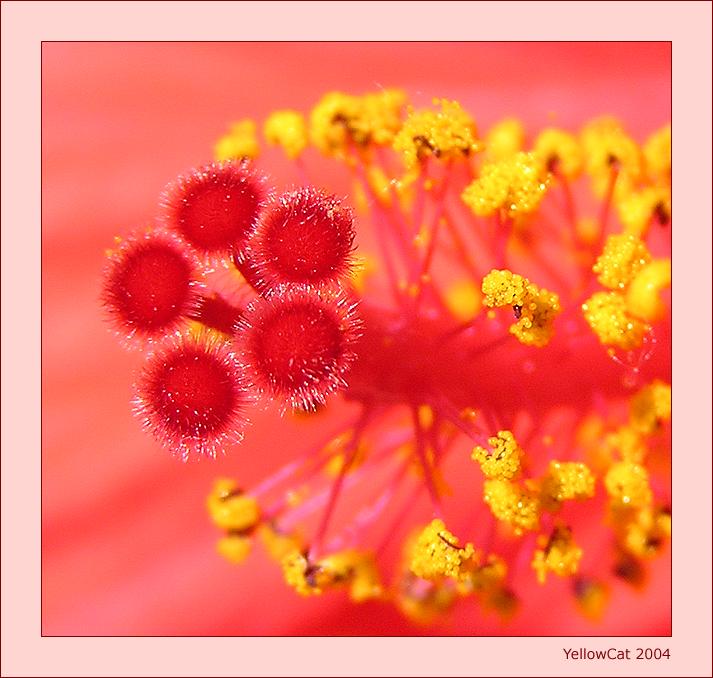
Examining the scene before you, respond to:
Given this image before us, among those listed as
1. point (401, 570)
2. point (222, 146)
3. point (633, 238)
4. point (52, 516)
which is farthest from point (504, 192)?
point (52, 516)

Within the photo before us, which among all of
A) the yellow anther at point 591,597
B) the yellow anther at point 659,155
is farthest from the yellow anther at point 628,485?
the yellow anther at point 659,155

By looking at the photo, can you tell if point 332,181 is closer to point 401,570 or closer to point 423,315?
point 423,315

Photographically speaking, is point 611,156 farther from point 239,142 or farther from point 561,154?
point 239,142

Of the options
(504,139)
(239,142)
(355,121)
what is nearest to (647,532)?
(504,139)

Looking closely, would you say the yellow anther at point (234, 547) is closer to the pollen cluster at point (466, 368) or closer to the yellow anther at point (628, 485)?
the pollen cluster at point (466, 368)

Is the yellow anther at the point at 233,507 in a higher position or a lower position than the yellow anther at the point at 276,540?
higher
